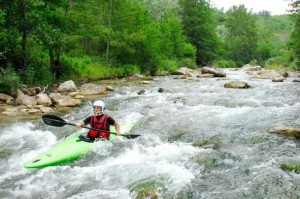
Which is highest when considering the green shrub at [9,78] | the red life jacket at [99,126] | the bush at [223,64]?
the green shrub at [9,78]

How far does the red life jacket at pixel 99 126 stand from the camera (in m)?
7.88

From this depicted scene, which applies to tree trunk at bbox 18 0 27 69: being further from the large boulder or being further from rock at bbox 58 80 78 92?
the large boulder

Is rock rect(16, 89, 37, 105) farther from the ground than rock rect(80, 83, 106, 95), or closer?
farther from the ground

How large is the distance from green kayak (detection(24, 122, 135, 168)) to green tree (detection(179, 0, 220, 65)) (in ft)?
123

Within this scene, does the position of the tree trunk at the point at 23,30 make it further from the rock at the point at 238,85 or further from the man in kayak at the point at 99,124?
the rock at the point at 238,85

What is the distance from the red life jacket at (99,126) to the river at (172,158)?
0.27 meters

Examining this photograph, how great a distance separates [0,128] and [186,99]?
778 centimetres

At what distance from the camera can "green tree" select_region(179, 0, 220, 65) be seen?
4331 cm

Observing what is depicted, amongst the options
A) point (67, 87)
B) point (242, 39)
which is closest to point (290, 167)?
point (67, 87)

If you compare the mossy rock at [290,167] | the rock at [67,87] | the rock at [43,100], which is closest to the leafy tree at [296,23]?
the rock at [67,87]

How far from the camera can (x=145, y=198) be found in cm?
524

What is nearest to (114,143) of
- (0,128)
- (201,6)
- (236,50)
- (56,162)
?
(56,162)

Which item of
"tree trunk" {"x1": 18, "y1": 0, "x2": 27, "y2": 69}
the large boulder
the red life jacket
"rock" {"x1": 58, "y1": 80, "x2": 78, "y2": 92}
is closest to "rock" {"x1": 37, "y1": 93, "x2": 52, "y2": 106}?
the large boulder

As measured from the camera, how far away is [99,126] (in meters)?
7.94
